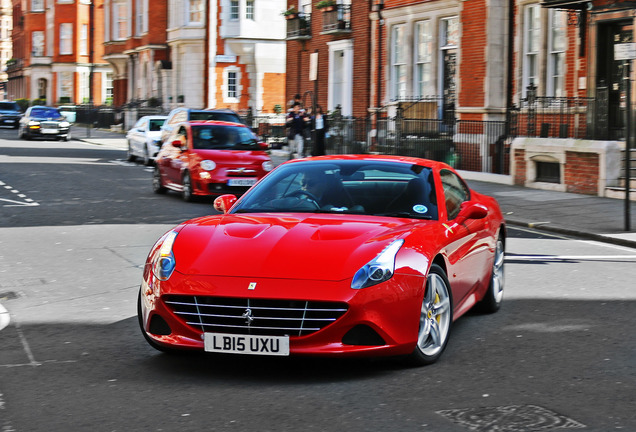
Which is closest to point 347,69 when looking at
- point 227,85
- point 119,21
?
point 227,85

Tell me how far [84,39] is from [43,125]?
42627mm

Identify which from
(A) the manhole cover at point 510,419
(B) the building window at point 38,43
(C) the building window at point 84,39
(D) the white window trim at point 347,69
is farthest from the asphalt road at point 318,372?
(B) the building window at point 38,43

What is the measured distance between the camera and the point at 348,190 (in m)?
7.75

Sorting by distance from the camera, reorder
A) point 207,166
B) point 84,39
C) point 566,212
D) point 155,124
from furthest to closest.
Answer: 1. point 84,39
2. point 155,124
3. point 207,166
4. point 566,212

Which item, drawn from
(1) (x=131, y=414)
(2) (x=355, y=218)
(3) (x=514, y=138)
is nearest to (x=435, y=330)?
(2) (x=355, y=218)

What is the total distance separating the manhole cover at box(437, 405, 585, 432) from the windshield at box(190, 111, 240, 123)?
72.1ft

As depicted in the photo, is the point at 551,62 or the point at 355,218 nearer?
the point at 355,218

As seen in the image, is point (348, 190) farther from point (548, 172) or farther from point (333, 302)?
point (548, 172)

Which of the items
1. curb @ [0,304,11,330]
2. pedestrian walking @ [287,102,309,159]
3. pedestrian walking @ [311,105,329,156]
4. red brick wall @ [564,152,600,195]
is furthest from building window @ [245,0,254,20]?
curb @ [0,304,11,330]

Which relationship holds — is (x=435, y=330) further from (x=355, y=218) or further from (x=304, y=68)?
(x=304, y=68)

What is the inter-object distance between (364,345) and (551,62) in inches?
769

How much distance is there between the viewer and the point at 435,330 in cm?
685

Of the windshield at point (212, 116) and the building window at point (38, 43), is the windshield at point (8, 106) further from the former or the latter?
the windshield at point (212, 116)

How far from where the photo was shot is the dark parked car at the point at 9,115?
59500mm
